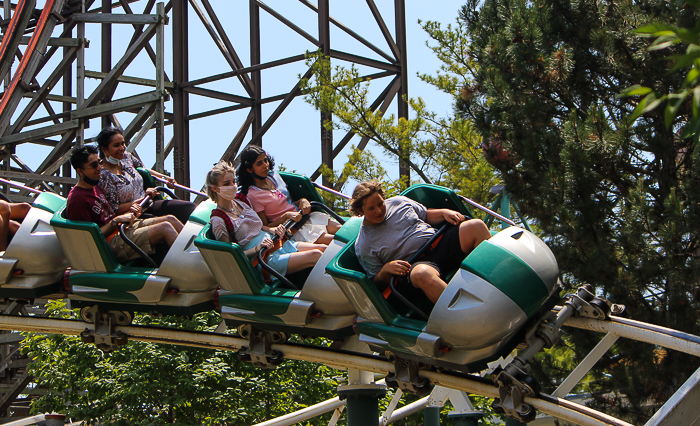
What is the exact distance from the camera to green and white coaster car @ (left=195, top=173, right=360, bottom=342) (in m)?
3.95

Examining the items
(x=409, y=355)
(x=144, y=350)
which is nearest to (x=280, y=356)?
(x=409, y=355)

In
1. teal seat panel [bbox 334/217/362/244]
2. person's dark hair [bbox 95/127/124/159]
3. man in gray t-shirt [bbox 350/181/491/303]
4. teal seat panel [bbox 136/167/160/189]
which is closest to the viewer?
man in gray t-shirt [bbox 350/181/491/303]

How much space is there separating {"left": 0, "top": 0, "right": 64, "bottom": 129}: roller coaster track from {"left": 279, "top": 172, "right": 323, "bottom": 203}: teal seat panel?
21.8 feet

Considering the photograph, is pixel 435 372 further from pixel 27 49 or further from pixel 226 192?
pixel 27 49

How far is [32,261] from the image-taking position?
4602 millimetres

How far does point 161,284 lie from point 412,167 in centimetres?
610

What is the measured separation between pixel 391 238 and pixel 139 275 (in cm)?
158

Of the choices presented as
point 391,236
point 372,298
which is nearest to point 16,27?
point 391,236

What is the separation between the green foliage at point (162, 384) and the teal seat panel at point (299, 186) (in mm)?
3491

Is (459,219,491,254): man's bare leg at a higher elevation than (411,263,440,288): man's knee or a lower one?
higher

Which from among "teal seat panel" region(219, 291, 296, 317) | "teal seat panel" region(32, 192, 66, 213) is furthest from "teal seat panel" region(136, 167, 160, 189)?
"teal seat panel" region(219, 291, 296, 317)

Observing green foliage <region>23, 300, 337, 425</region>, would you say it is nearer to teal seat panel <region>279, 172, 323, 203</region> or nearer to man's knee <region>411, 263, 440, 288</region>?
teal seat panel <region>279, 172, 323, 203</region>

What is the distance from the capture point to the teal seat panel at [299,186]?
5070 millimetres

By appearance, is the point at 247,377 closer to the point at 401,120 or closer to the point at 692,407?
the point at 401,120
